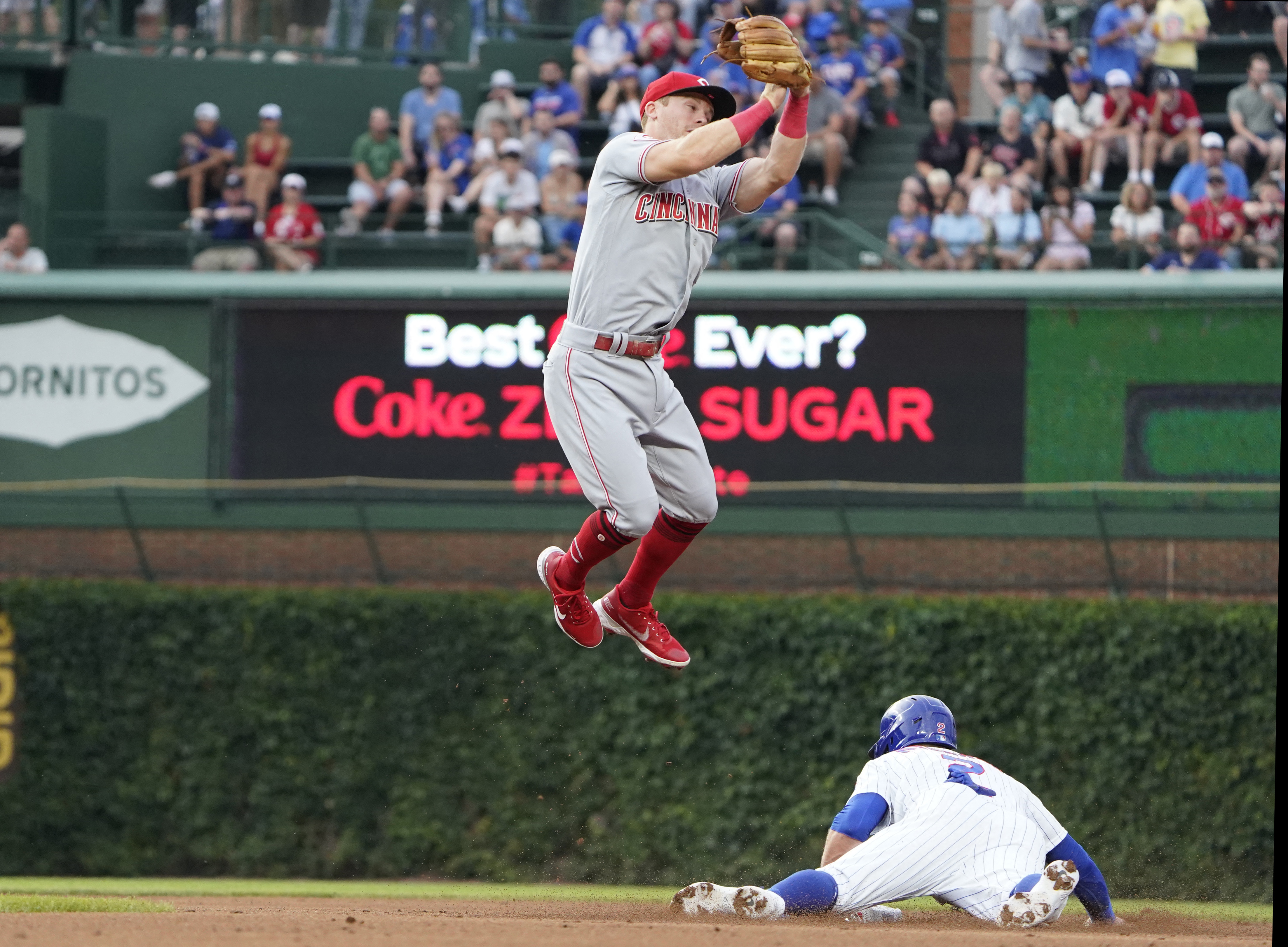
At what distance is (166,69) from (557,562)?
1297cm

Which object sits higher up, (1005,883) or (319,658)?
(1005,883)

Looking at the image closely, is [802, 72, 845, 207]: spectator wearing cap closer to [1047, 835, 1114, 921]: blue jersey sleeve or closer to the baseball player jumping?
the baseball player jumping

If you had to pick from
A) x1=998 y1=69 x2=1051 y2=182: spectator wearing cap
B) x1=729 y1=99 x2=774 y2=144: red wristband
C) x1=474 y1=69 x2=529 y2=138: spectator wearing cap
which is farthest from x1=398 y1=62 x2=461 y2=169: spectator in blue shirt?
x1=729 y1=99 x2=774 y2=144: red wristband

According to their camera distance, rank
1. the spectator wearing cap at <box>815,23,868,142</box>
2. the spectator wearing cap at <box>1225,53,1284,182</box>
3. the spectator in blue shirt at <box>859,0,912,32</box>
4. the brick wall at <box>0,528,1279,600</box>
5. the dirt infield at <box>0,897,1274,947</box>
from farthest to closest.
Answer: the spectator in blue shirt at <box>859,0,912,32</box> < the spectator wearing cap at <box>815,23,868,142</box> < the spectator wearing cap at <box>1225,53,1284,182</box> < the brick wall at <box>0,528,1279,600</box> < the dirt infield at <box>0,897,1274,947</box>

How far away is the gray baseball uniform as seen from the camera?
691cm

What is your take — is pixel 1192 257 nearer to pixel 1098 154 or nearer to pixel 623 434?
pixel 1098 154

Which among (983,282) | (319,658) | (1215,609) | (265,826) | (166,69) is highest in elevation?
(166,69)

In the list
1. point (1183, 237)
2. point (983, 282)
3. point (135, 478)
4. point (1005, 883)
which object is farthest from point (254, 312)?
point (1005, 883)

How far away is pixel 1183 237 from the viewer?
14.3 metres

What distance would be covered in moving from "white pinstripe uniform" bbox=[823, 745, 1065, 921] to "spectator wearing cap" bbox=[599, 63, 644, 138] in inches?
383

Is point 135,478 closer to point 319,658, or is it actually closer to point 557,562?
point 319,658

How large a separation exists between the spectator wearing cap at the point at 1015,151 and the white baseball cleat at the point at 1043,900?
9.12 metres

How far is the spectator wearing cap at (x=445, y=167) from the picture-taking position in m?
16.5

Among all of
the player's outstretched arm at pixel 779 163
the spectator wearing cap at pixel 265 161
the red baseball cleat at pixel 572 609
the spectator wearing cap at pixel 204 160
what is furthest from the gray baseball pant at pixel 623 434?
the spectator wearing cap at pixel 204 160
